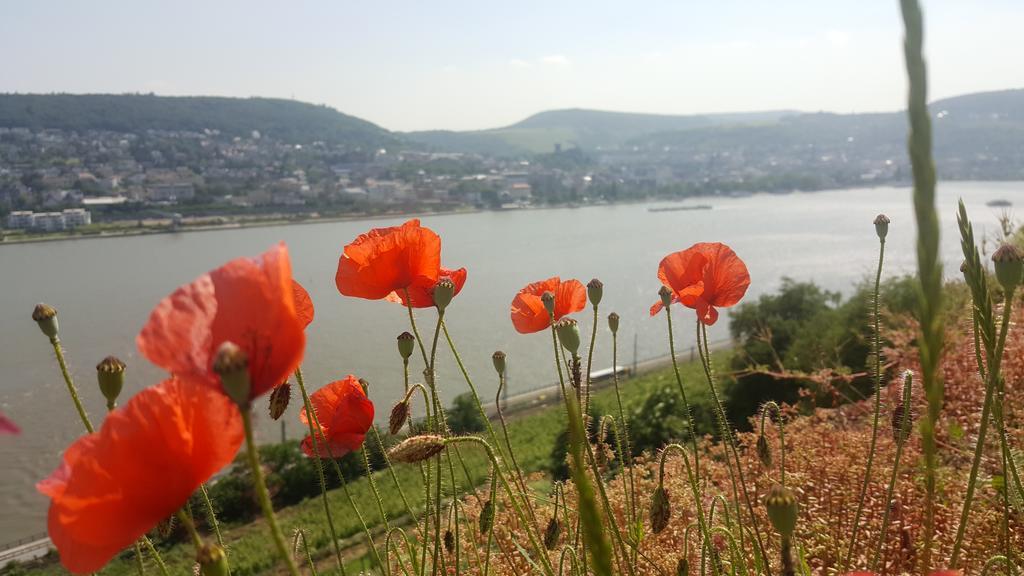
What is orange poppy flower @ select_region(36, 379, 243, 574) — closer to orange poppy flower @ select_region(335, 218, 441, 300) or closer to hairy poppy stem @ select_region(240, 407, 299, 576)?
hairy poppy stem @ select_region(240, 407, 299, 576)

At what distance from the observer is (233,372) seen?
0.29 meters

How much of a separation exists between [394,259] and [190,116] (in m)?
78.5

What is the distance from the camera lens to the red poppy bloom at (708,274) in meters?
1.06

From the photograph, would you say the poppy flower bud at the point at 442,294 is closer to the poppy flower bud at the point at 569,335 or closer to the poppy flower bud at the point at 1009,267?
the poppy flower bud at the point at 569,335

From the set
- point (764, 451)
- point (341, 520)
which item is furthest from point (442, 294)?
point (341, 520)

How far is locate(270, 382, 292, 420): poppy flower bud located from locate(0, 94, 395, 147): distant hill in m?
71.1

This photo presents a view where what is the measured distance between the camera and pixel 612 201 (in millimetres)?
57531

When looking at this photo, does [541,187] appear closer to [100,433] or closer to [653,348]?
[653,348]

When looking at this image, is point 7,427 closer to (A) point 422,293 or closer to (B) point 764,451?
(A) point 422,293

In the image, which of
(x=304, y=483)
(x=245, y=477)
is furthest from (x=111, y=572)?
(x=304, y=483)

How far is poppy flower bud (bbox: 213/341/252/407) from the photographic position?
0.29 meters

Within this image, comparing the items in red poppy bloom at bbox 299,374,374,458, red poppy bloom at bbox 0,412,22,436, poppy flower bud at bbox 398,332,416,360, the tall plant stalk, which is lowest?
red poppy bloom at bbox 299,374,374,458

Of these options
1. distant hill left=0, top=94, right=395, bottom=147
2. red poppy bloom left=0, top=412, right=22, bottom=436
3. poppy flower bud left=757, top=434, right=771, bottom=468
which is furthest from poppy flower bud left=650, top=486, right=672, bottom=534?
distant hill left=0, top=94, right=395, bottom=147

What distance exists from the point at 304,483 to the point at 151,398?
35.1 ft
